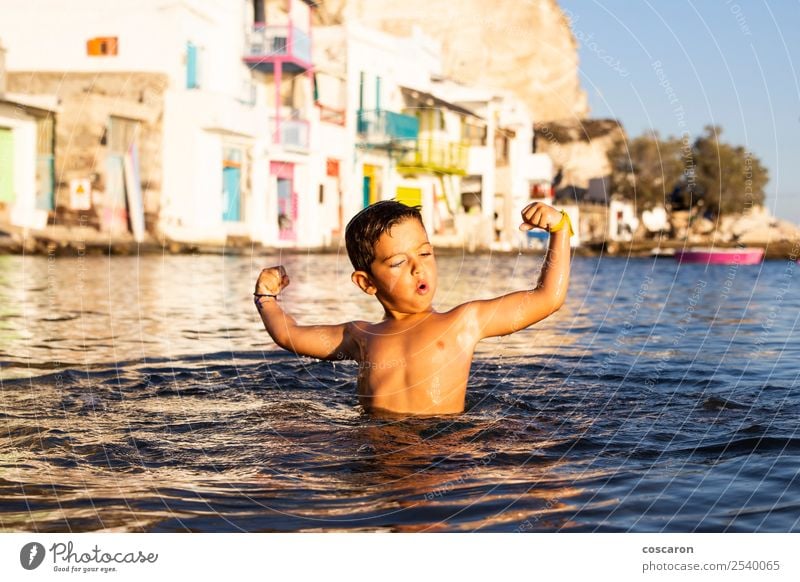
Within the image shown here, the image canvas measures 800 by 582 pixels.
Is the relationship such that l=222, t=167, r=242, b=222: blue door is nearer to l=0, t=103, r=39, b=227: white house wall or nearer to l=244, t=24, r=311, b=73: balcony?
l=244, t=24, r=311, b=73: balcony

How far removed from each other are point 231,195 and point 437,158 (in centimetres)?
850

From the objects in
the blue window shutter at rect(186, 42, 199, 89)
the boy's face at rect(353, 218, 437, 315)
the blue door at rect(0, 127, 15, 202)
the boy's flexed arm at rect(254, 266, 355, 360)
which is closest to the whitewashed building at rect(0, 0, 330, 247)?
the blue window shutter at rect(186, 42, 199, 89)

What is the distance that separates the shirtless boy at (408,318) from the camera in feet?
12.7

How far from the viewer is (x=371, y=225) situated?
4000mm

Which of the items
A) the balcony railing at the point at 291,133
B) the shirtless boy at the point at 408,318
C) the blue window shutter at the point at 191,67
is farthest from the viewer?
the balcony railing at the point at 291,133

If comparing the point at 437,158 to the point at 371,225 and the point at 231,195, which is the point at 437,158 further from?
the point at 371,225

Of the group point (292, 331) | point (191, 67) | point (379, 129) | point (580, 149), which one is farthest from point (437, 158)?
point (580, 149)

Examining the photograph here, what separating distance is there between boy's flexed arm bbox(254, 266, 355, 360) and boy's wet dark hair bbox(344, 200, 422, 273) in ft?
1.14

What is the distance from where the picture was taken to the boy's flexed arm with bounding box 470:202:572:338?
3684mm

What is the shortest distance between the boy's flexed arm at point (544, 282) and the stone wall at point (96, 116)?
1917cm

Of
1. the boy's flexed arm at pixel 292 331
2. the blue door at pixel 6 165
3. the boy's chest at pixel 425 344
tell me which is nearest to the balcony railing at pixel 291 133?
the blue door at pixel 6 165

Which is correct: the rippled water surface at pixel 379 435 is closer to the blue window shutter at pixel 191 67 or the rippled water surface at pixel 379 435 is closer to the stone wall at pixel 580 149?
the blue window shutter at pixel 191 67
